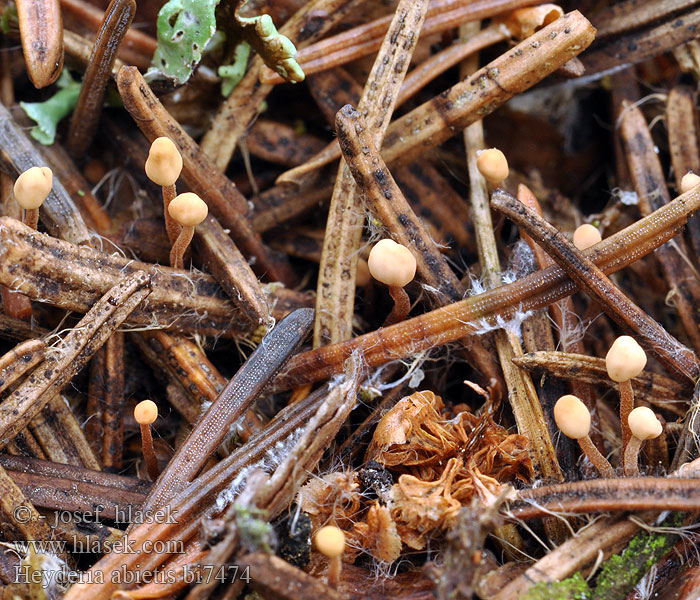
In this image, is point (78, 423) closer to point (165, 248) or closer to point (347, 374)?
point (165, 248)

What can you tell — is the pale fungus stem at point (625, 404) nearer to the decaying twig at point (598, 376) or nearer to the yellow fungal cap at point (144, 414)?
the decaying twig at point (598, 376)

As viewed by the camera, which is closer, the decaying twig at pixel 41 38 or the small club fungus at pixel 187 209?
the small club fungus at pixel 187 209

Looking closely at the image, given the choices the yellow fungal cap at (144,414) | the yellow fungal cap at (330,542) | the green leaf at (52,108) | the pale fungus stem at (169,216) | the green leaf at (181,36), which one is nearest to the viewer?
the yellow fungal cap at (330,542)

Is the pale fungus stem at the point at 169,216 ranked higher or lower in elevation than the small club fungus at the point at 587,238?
higher

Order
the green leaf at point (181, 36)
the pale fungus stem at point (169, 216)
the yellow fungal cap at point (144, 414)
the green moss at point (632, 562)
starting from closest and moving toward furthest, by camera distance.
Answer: the green moss at point (632, 562) → the yellow fungal cap at point (144, 414) → the pale fungus stem at point (169, 216) → the green leaf at point (181, 36)

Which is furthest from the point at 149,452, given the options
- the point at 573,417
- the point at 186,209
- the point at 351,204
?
the point at 573,417

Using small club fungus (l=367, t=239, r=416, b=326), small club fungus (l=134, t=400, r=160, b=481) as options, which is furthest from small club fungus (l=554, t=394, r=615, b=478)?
small club fungus (l=134, t=400, r=160, b=481)

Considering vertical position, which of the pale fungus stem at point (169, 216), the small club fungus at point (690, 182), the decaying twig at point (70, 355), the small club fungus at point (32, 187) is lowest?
the small club fungus at point (690, 182)

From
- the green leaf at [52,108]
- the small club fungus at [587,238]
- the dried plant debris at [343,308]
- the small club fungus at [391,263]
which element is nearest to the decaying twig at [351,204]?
the dried plant debris at [343,308]

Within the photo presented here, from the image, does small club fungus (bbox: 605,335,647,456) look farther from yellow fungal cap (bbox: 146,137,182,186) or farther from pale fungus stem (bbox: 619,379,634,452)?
yellow fungal cap (bbox: 146,137,182,186)
